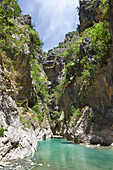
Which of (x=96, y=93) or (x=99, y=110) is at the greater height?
(x=96, y=93)

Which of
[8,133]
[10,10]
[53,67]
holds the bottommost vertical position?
[8,133]

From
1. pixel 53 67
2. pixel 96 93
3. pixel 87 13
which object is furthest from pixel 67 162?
pixel 53 67

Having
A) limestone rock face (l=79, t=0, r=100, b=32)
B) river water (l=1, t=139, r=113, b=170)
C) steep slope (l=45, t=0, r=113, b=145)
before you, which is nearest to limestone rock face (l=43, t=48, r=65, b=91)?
limestone rock face (l=79, t=0, r=100, b=32)

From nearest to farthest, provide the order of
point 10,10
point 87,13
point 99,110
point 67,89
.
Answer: point 10,10
point 99,110
point 67,89
point 87,13

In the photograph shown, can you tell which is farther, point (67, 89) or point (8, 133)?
point (67, 89)

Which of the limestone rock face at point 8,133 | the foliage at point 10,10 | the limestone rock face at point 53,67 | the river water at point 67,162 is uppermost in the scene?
the limestone rock face at point 53,67

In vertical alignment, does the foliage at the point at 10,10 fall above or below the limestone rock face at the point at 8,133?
above

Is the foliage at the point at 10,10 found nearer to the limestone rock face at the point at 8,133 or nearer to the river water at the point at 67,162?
the limestone rock face at the point at 8,133

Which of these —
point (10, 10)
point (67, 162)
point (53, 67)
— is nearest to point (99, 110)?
point (67, 162)

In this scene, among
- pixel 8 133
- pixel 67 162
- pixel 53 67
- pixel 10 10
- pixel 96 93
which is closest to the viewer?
pixel 8 133

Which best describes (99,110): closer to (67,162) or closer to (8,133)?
(67,162)

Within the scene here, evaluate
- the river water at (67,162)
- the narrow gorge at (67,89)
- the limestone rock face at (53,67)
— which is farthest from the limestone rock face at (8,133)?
the limestone rock face at (53,67)

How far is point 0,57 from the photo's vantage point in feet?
31.6

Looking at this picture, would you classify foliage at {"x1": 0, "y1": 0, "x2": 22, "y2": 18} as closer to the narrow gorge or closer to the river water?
the narrow gorge
